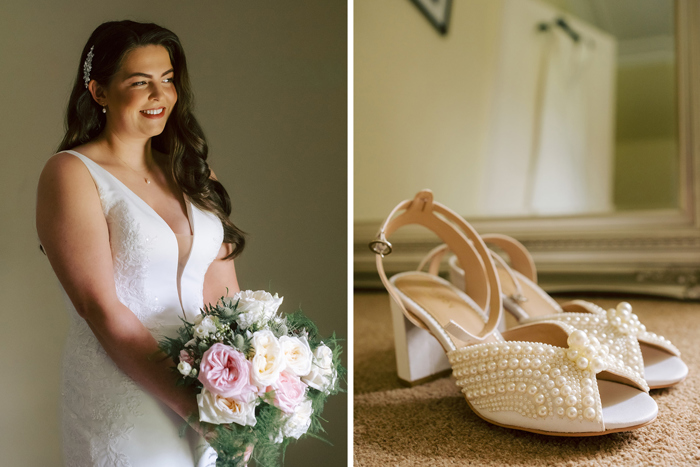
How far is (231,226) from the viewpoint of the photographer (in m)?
0.48

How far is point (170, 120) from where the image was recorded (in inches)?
18.2

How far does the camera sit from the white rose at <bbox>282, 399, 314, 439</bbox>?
407 mm

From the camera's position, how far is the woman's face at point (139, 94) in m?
0.44

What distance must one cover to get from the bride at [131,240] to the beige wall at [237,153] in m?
0.02

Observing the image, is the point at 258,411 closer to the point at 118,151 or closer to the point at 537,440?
the point at 118,151

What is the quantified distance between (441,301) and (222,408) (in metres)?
0.55

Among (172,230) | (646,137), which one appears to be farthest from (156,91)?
(646,137)

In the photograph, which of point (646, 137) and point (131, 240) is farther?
point (646, 137)

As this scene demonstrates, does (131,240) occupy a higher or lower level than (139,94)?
lower

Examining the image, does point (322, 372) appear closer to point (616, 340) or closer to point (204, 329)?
point (204, 329)

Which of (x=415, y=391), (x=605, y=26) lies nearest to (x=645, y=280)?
(x=605, y=26)

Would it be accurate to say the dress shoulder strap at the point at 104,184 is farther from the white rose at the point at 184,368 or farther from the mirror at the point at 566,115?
the mirror at the point at 566,115

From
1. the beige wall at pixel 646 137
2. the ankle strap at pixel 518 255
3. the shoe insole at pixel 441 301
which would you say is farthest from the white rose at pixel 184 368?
the beige wall at pixel 646 137

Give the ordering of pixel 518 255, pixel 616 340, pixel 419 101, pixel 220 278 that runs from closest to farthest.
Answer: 1. pixel 220 278
2. pixel 616 340
3. pixel 518 255
4. pixel 419 101
